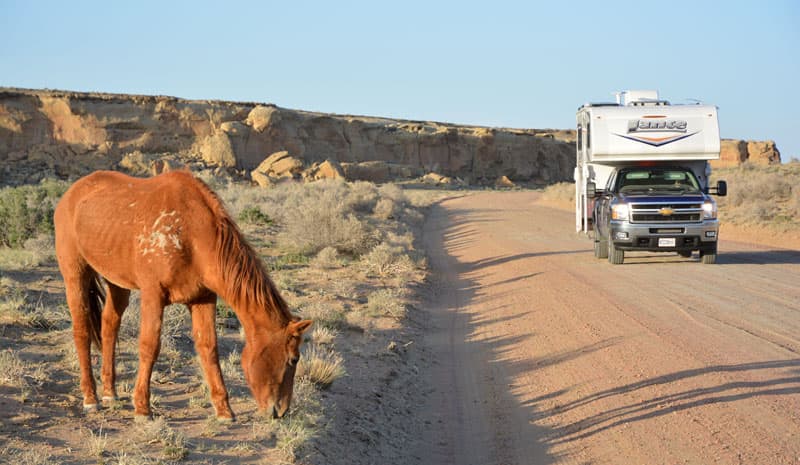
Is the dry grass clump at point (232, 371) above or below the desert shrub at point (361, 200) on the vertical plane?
below

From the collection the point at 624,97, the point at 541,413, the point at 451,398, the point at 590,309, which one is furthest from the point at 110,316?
the point at 624,97

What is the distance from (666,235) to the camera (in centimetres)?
1650

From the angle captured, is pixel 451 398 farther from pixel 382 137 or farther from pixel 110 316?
pixel 382 137

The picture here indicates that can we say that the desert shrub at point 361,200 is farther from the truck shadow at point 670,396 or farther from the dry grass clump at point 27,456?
the dry grass clump at point 27,456

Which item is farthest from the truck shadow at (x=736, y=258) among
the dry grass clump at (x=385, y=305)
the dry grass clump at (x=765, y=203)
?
the dry grass clump at (x=385, y=305)

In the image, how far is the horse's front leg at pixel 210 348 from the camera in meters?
5.96

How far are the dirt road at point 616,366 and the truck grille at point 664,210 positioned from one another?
1050 mm

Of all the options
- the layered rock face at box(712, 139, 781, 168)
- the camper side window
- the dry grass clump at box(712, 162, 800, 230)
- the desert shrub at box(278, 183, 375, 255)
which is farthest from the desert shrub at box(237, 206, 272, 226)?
the layered rock face at box(712, 139, 781, 168)

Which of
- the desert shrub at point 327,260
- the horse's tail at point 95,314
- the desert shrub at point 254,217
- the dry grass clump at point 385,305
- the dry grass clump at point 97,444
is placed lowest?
the dry grass clump at point 385,305

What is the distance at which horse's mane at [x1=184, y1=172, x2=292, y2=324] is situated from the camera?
557 cm

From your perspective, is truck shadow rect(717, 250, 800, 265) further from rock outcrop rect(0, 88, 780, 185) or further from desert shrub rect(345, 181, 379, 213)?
rock outcrop rect(0, 88, 780, 185)

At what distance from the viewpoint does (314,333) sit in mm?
9586

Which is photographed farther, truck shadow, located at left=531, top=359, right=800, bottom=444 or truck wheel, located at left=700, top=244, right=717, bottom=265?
truck wheel, located at left=700, top=244, right=717, bottom=265

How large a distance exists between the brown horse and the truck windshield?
13.3 m
